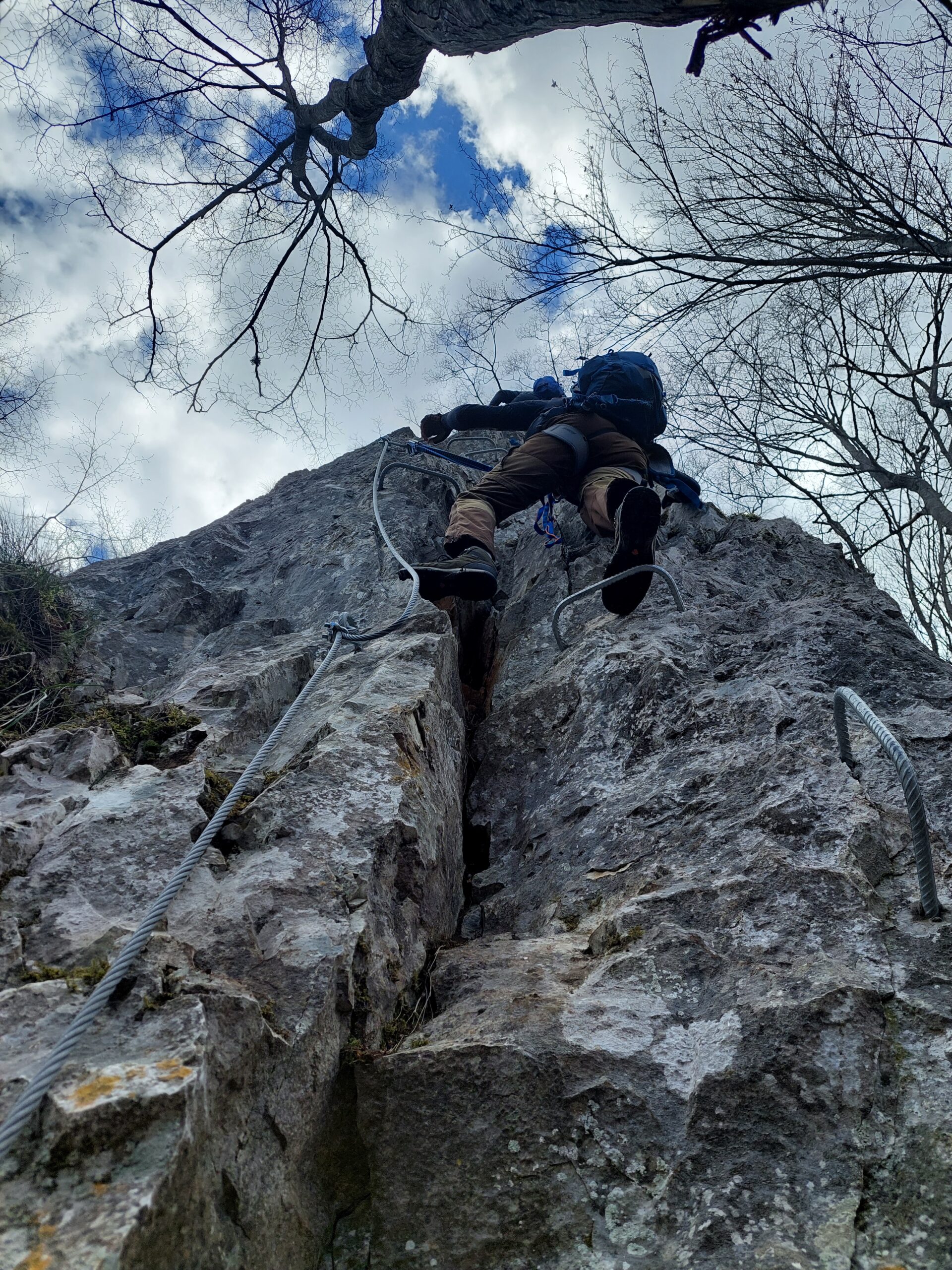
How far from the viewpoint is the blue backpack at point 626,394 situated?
5.14 meters

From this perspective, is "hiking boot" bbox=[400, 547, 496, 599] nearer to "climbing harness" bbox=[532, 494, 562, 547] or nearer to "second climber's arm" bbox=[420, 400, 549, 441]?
"climbing harness" bbox=[532, 494, 562, 547]

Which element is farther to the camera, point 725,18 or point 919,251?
point 919,251

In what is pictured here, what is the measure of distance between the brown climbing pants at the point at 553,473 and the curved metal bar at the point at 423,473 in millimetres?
1125

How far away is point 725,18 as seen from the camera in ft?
8.39

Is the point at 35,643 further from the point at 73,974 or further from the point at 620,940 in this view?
the point at 620,940

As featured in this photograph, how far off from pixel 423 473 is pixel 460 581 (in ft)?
8.69

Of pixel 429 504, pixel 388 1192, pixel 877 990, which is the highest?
pixel 429 504

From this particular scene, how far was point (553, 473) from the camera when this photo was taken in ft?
16.6

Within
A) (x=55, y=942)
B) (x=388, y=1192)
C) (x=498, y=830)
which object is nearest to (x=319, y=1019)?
(x=388, y=1192)

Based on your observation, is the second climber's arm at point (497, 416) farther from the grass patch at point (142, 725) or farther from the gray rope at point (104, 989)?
the gray rope at point (104, 989)

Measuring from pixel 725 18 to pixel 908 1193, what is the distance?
321cm

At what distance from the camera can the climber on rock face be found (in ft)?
14.5

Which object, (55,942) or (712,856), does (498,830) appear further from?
(55,942)

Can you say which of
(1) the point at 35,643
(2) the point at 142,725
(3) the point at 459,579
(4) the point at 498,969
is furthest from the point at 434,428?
(4) the point at 498,969
